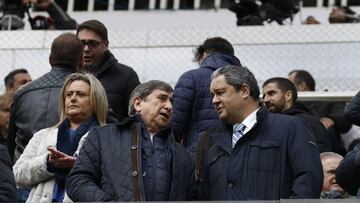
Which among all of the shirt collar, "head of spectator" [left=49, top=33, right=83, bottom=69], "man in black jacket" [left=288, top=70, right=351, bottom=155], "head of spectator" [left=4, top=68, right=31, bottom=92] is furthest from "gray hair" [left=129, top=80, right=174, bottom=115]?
"head of spectator" [left=4, top=68, right=31, bottom=92]

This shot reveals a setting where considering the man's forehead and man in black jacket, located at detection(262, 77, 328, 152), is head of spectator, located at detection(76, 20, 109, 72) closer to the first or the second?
man in black jacket, located at detection(262, 77, 328, 152)

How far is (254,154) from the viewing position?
12.9 m

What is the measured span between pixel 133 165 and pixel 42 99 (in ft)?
5.83

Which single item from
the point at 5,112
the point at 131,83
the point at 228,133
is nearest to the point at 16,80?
the point at 5,112

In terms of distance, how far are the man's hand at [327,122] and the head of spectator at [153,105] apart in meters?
3.79

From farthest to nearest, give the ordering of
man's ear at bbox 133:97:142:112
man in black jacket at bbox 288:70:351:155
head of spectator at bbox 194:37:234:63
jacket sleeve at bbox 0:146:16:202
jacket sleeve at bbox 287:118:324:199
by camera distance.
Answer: man in black jacket at bbox 288:70:351:155, head of spectator at bbox 194:37:234:63, man's ear at bbox 133:97:142:112, jacket sleeve at bbox 287:118:324:199, jacket sleeve at bbox 0:146:16:202

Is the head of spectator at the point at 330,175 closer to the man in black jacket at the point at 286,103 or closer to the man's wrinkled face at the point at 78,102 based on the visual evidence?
the man in black jacket at the point at 286,103

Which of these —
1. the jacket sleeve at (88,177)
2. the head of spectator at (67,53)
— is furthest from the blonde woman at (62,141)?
the head of spectator at (67,53)

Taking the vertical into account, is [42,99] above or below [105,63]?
below

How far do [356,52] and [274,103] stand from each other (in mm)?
4667

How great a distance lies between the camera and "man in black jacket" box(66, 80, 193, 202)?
42.2ft

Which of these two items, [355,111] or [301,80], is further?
[301,80]

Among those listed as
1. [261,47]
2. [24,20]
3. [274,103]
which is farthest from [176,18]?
[274,103]

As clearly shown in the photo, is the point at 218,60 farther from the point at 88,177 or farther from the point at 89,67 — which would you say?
the point at 88,177
